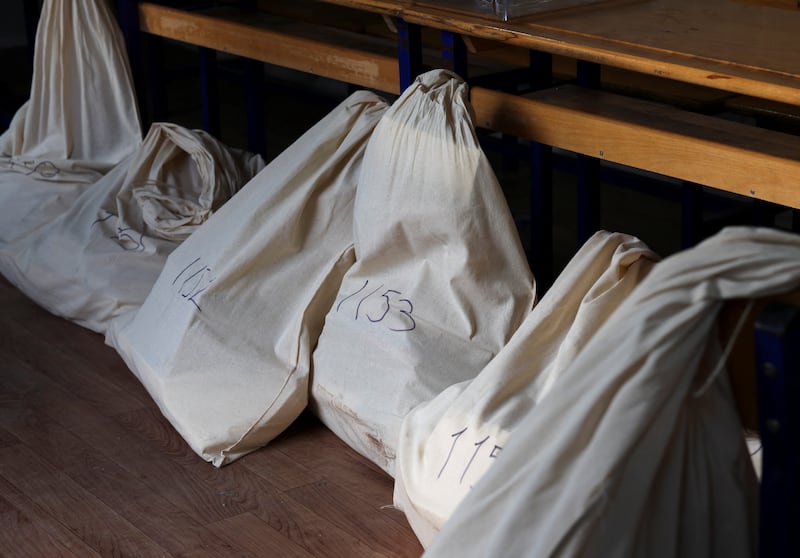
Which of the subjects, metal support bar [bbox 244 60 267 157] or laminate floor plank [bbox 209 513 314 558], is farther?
metal support bar [bbox 244 60 267 157]

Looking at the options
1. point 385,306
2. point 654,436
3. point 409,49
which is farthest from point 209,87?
point 654,436

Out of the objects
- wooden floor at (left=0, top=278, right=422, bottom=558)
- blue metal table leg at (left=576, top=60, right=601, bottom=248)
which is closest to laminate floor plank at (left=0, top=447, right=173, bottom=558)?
wooden floor at (left=0, top=278, right=422, bottom=558)

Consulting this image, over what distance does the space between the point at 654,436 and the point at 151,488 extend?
1.13 m

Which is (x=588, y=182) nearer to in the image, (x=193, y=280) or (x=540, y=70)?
(x=540, y=70)

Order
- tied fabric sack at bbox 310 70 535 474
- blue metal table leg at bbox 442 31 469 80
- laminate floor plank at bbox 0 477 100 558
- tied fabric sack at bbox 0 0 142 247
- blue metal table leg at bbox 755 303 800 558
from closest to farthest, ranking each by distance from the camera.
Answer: blue metal table leg at bbox 755 303 800 558
laminate floor plank at bbox 0 477 100 558
tied fabric sack at bbox 310 70 535 474
blue metal table leg at bbox 442 31 469 80
tied fabric sack at bbox 0 0 142 247

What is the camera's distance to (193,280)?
2.22 m

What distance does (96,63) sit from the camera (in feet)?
10.1

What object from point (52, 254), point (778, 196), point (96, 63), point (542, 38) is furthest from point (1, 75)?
point (778, 196)

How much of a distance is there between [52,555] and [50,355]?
80 centimetres

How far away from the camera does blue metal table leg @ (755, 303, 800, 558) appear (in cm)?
97

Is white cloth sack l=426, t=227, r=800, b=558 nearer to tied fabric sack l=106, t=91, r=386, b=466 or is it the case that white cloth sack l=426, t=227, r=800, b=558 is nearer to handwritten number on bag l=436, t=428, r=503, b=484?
handwritten number on bag l=436, t=428, r=503, b=484

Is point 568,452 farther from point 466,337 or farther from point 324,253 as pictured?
point 324,253

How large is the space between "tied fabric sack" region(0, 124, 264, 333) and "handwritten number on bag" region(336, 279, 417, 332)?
646 mm

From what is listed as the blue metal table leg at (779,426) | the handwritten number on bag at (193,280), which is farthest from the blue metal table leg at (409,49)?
the blue metal table leg at (779,426)
